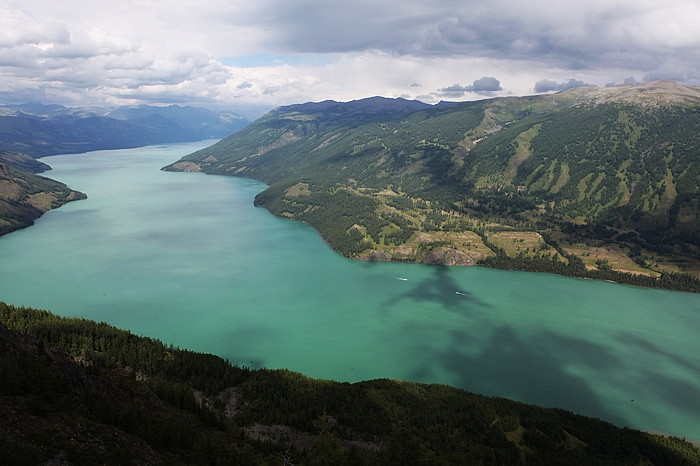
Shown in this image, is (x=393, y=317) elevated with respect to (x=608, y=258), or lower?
lower

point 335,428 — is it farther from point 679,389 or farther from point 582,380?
point 679,389

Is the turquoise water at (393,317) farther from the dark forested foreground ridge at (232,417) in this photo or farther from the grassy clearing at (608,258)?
the grassy clearing at (608,258)

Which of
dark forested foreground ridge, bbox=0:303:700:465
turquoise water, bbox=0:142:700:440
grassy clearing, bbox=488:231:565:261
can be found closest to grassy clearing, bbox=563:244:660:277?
grassy clearing, bbox=488:231:565:261

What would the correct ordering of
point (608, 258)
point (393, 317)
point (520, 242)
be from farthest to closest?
point (520, 242) → point (608, 258) → point (393, 317)

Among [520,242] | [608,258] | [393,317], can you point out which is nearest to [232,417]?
[393,317]

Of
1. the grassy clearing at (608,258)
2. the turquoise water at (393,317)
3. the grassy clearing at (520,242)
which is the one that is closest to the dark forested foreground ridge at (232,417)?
the turquoise water at (393,317)

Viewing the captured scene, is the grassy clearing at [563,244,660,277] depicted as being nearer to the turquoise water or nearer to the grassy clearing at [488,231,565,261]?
the grassy clearing at [488,231,565,261]

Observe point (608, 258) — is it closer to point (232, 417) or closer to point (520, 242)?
point (520, 242)

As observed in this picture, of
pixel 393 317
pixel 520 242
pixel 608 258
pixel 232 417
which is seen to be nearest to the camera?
pixel 232 417
